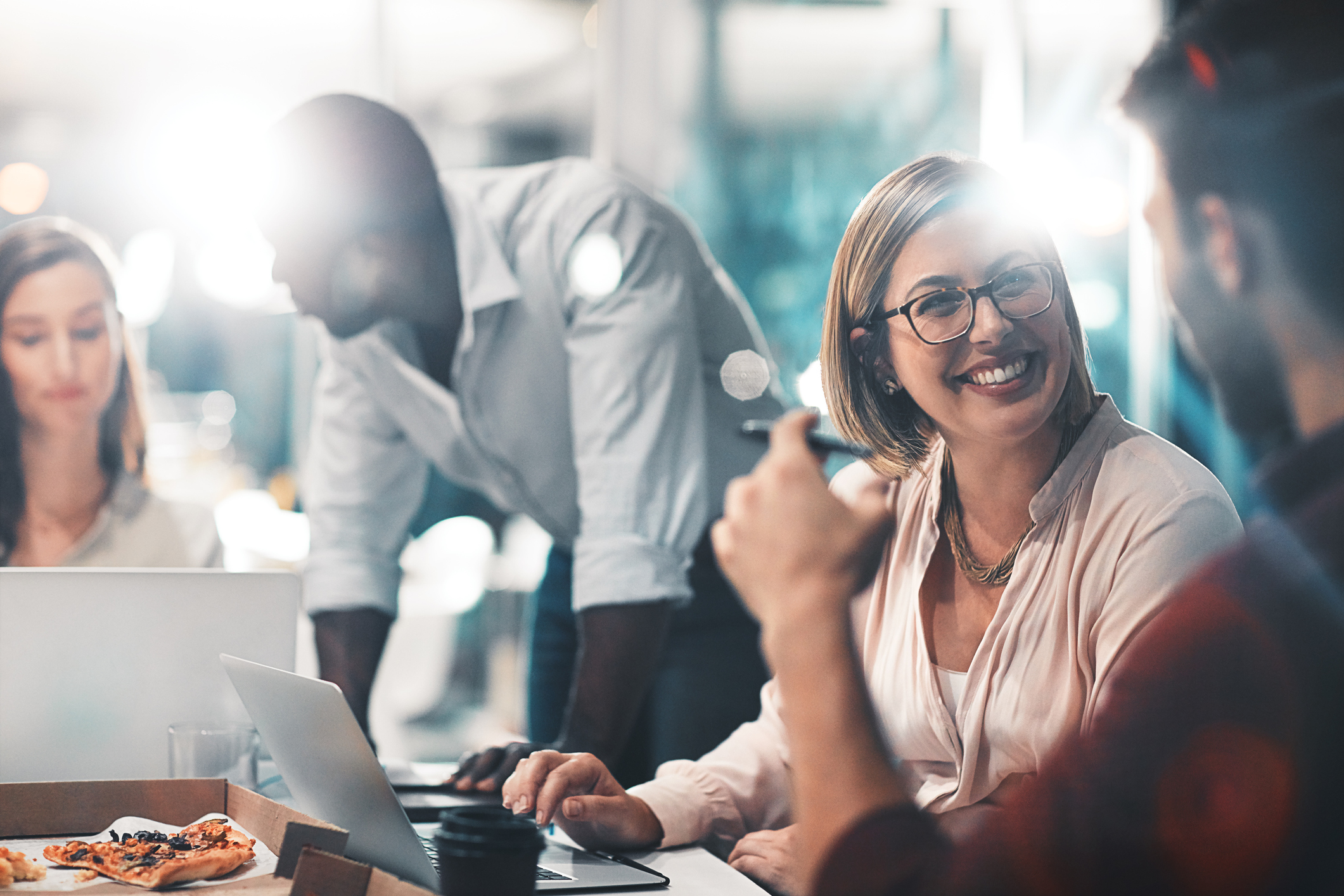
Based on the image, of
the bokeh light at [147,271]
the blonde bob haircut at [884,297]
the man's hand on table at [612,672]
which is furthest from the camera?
the bokeh light at [147,271]

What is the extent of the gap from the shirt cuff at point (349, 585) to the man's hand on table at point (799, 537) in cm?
154

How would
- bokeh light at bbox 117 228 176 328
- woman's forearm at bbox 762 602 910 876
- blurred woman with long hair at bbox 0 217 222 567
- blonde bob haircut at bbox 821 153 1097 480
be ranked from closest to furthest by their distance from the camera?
woman's forearm at bbox 762 602 910 876
blonde bob haircut at bbox 821 153 1097 480
blurred woman with long hair at bbox 0 217 222 567
bokeh light at bbox 117 228 176 328

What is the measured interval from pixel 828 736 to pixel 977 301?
0.65 m

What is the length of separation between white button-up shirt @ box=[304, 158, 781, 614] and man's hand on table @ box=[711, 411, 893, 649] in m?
1.15

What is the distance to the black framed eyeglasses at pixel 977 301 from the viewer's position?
3.85 ft

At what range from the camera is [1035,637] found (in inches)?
44.1

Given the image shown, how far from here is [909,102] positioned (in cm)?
335

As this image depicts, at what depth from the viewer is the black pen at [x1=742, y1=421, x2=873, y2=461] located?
0.76 meters

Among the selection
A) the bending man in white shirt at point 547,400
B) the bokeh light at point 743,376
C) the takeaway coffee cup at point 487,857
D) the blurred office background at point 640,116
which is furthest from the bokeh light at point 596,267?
the takeaway coffee cup at point 487,857

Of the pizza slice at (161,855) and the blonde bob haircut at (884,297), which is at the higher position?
the blonde bob haircut at (884,297)

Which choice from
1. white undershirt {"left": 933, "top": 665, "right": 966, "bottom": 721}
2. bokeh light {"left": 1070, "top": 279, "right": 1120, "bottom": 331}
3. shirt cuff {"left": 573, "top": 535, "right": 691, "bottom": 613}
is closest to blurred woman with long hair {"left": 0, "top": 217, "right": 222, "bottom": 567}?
shirt cuff {"left": 573, "top": 535, "right": 691, "bottom": 613}

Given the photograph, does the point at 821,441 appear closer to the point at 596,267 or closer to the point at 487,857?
the point at 487,857

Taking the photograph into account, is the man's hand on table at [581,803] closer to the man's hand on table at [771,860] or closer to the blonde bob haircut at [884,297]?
the man's hand on table at [771,860]

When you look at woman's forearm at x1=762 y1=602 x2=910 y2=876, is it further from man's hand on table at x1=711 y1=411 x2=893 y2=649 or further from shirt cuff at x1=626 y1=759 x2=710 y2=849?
shirt cuff at x1=626 y1=759 x2=710 y2=849
